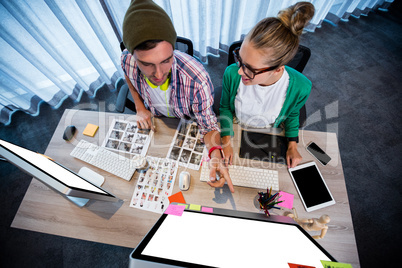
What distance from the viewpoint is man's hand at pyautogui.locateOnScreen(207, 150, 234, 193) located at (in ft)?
3.41

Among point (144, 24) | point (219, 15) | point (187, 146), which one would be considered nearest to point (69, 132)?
point (187, 146)

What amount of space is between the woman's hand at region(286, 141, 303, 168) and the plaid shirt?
45 centimetres

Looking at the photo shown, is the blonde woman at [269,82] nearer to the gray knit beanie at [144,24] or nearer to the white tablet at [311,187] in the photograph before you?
the white tablet at [311,187]

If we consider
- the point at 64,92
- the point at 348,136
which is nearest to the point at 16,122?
the point at 64,92

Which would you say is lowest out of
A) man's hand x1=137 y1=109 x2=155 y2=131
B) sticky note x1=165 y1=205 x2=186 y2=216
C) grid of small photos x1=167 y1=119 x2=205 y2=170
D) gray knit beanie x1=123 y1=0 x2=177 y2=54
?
grid of small photos x1=167 y1=119 x2=205 y2=170

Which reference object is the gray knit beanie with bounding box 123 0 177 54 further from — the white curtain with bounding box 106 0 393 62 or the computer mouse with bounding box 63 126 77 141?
the white curtain with bounding box 106 0 393 62

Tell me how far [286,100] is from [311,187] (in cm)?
51

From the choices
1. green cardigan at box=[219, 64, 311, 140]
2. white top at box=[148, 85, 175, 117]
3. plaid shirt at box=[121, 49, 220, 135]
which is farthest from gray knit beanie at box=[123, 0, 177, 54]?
green cardigan at box=[219, 64, 311, 140]

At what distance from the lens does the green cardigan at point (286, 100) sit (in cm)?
106

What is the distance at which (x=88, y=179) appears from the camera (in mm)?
1112

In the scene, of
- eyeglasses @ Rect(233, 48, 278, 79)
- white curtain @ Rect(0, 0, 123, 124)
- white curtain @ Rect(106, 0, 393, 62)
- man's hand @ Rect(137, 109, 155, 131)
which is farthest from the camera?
white curtain @ Rect(106, 0, 393, 62)

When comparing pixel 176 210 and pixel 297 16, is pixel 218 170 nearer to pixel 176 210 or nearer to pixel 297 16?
pixel 176 210

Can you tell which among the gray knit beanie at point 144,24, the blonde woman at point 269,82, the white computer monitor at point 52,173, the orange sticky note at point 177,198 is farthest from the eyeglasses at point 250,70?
the white computer monitor at point 52,173

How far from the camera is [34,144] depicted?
2.08 m
